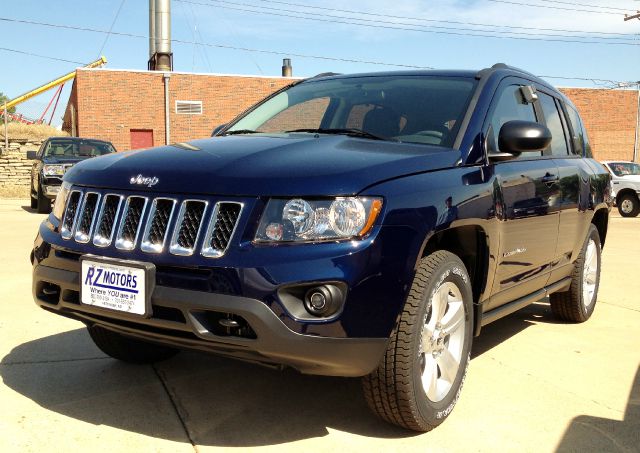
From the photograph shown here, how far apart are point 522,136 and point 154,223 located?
6.17 ft

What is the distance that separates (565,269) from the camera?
484 cm

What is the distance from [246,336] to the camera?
2.62m

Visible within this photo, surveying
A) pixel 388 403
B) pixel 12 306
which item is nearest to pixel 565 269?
pixel 388 403

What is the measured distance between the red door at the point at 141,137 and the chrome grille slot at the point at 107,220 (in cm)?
2798

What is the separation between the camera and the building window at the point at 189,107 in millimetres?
30484

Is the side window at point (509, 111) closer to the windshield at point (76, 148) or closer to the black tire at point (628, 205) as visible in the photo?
the windshield at point (76, 148)

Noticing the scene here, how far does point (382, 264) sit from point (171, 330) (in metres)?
0.88

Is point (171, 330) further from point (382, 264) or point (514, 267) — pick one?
point (514, 267)

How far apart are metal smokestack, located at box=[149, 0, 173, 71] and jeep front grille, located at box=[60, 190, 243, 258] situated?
103 feet

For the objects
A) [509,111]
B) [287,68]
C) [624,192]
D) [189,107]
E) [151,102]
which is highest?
[287,68]

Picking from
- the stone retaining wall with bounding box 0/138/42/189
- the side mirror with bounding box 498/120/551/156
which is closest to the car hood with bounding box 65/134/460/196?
the side mirror with bounding box 498/120/551/156

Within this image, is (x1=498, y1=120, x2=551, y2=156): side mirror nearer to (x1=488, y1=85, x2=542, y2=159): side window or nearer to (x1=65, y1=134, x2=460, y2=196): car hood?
(x1=488, y1=85, x2=542, y2=159): side window

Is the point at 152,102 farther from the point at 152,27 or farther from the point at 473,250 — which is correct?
the point at 473,250

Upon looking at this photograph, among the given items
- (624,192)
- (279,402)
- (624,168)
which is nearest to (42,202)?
(279,402)
